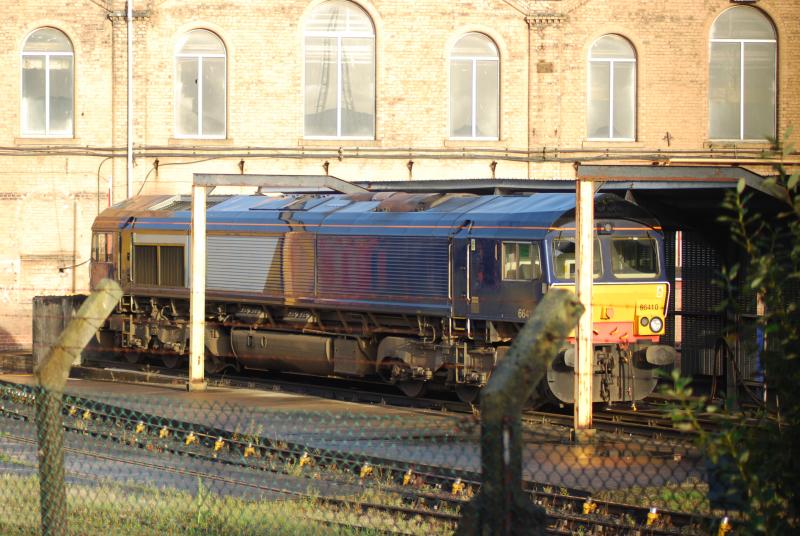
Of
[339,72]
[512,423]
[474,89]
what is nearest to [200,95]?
[339,72]

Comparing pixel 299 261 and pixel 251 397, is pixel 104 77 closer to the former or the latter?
pixel 299 261

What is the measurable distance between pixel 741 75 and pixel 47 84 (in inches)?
639

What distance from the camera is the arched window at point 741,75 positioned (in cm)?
2797

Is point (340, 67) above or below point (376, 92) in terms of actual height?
above

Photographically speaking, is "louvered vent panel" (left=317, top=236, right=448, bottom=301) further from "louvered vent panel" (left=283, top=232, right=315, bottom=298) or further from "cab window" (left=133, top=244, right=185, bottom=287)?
"cab window" (left=133, top=244, right=185, bottom=287)

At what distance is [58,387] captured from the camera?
21.0ft

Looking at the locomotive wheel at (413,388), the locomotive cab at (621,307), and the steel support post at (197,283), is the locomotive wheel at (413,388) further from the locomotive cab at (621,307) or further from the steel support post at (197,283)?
the steel support post at (197,283)

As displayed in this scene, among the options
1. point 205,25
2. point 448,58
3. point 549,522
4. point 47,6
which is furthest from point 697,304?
point 47,6

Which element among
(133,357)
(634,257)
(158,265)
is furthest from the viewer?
(133,357)

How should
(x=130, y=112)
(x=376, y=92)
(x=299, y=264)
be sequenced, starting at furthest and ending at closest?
1. (x=376, y=92)
2. (x=130, y=112)
3. (x=299, y=264)

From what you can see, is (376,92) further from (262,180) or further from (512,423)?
(512,423)

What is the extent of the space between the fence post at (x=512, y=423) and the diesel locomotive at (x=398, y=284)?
11277 millimetres

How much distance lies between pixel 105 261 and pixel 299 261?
599 centimetres

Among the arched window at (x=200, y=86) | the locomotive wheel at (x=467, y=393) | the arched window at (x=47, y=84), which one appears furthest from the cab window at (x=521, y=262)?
the arched window at (x=47, y=84)
